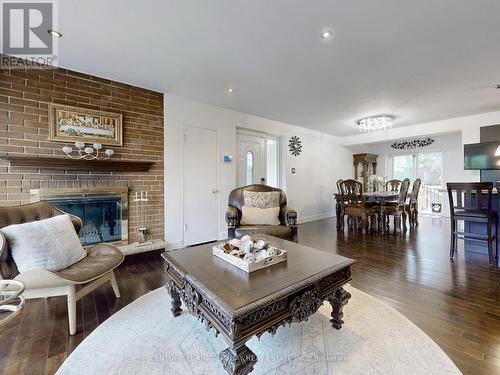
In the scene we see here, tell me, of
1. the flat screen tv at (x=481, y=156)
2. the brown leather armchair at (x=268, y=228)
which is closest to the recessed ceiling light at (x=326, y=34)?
the brown leather armchair at (x=268, y=228)

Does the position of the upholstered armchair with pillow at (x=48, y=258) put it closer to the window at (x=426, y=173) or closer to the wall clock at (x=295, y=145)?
the wall clock at (x=295, y=145)

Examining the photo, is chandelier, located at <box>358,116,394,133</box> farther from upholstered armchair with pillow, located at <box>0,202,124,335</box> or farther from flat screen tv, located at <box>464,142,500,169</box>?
upholstered armchair with pillow, located at <box>0,202,124,335</box>

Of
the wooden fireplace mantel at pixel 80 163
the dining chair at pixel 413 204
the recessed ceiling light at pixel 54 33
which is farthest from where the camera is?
the dining chair at pixel 413 204

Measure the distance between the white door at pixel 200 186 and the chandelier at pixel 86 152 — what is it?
45.6 inches

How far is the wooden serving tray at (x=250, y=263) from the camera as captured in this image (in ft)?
4.68

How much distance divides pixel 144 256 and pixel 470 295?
3.59m

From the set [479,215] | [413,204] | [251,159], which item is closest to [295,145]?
[251,159]

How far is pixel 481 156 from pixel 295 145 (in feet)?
11.9

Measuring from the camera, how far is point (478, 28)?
2051mm

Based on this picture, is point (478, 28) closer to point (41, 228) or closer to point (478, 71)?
point (478, 71)

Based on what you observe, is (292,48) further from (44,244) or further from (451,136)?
(451,136)

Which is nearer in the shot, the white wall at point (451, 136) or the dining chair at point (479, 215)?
the dining chair at point (479, 215)

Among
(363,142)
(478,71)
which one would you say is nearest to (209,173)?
(478,71)

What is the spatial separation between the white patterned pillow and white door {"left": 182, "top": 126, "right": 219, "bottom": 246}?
0.94 meters
